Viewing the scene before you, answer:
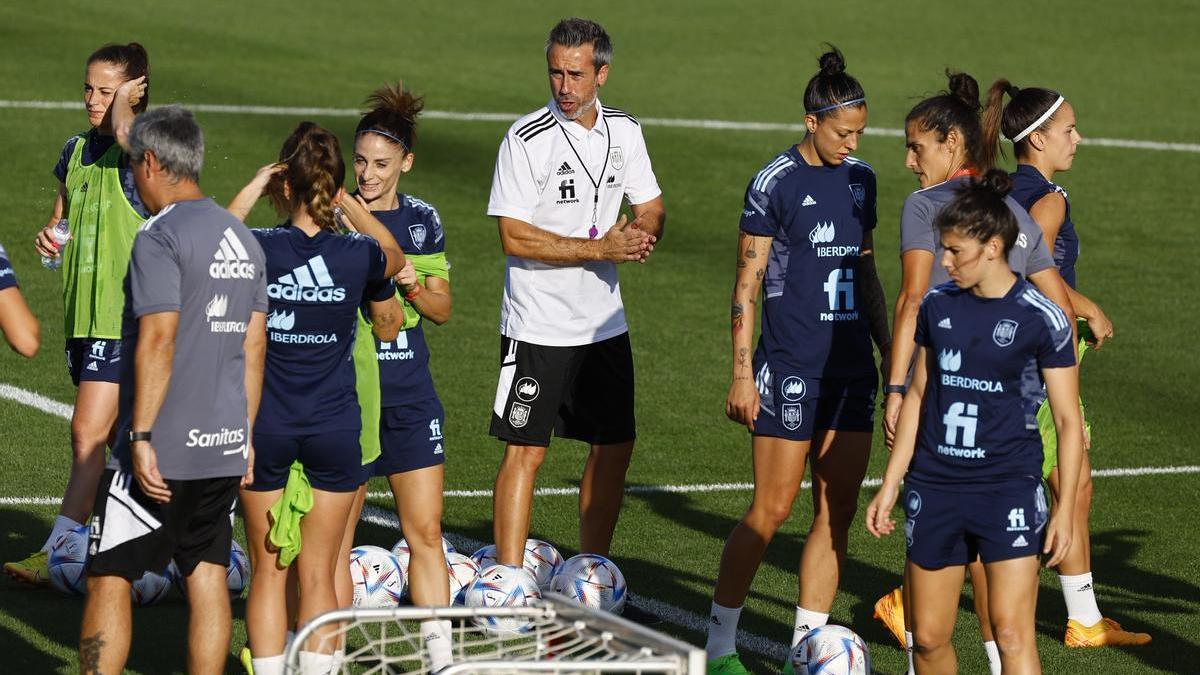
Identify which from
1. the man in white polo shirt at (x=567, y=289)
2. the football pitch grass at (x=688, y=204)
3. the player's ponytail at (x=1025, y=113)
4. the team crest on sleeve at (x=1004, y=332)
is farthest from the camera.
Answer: the football pitch grass at (x=688, y=204)

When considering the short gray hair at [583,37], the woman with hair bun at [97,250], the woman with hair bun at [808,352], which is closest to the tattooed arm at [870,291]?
the woman with hair bun at [808,352]

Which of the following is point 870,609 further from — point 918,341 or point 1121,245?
point 1121,245

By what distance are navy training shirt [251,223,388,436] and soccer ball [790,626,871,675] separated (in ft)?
6.59

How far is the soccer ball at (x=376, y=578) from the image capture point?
753 cm

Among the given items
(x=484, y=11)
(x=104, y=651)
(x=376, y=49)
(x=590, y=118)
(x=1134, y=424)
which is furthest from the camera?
(x=484, y=11)

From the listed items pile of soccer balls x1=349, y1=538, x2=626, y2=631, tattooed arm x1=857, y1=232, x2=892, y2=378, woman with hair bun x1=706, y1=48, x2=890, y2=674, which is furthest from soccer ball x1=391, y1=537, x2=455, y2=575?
tattooed arm x1=857, y1=232, x2=892, y2=378

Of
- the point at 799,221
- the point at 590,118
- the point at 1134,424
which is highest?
the point at 590,118

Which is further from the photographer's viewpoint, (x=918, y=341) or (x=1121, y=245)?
(x=1121, y=245)

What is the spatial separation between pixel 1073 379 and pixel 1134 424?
6.03 metres

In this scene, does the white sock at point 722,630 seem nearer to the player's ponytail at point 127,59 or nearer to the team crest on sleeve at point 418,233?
the team crest on sleeve at point 418,233

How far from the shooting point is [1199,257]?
53.4 feet

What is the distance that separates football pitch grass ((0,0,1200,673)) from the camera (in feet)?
27.1

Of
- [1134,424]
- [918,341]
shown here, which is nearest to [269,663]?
[918,341]

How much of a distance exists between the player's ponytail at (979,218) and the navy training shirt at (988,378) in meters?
0.21
